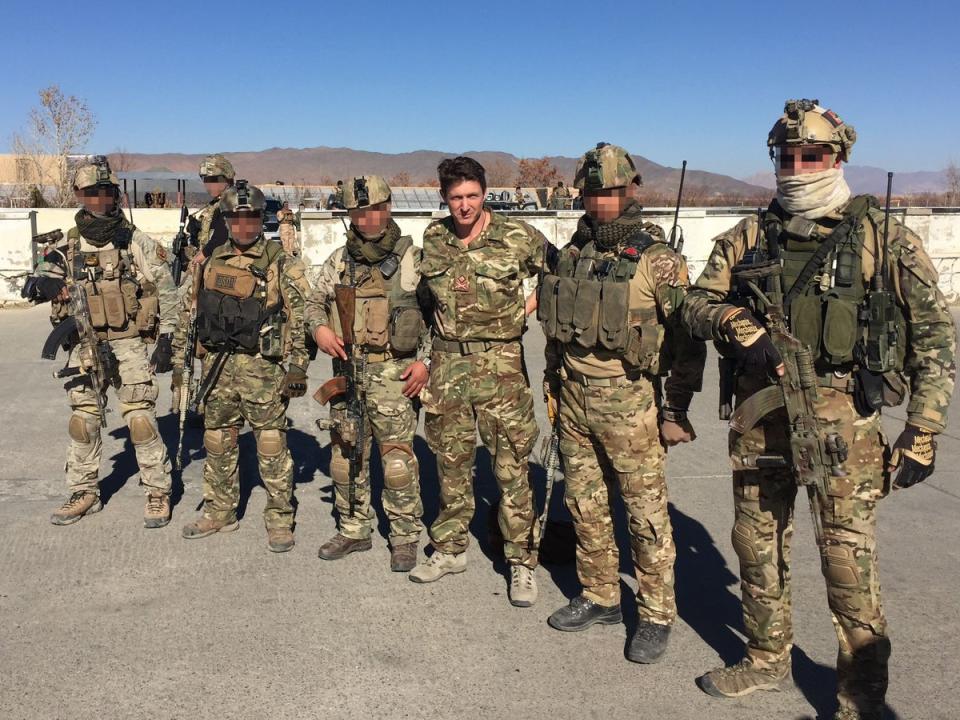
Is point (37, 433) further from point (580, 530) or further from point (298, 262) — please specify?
point (580, 530)

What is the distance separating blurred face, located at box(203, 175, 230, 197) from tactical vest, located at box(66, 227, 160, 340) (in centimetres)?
170

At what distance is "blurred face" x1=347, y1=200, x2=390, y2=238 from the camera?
14.2 feet

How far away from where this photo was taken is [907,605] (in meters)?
4.07

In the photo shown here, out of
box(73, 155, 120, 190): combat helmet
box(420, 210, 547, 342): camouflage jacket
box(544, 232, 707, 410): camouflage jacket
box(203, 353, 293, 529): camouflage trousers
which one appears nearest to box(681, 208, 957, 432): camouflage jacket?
box(544, 232, 707, 410): camouflage jacket

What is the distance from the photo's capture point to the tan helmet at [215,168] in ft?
22.0

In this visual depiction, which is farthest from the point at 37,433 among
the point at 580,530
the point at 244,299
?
the point at 580,530

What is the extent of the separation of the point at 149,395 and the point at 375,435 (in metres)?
1.67

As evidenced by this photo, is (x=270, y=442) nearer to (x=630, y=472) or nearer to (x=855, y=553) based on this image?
(x=630, y=472)

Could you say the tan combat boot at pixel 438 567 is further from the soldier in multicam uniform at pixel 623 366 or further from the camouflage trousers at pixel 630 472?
the camouflage trousers at pixel 630 472

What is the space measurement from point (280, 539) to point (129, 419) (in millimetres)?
1328

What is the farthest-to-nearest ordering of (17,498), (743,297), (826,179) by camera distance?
(17,498)
(743,297)
(826,179)

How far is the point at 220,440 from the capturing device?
4914 millimetres

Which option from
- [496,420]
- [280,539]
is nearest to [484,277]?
[496,420]

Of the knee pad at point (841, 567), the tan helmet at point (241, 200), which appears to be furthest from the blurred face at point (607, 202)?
the tan helmet at point (241, 200)
